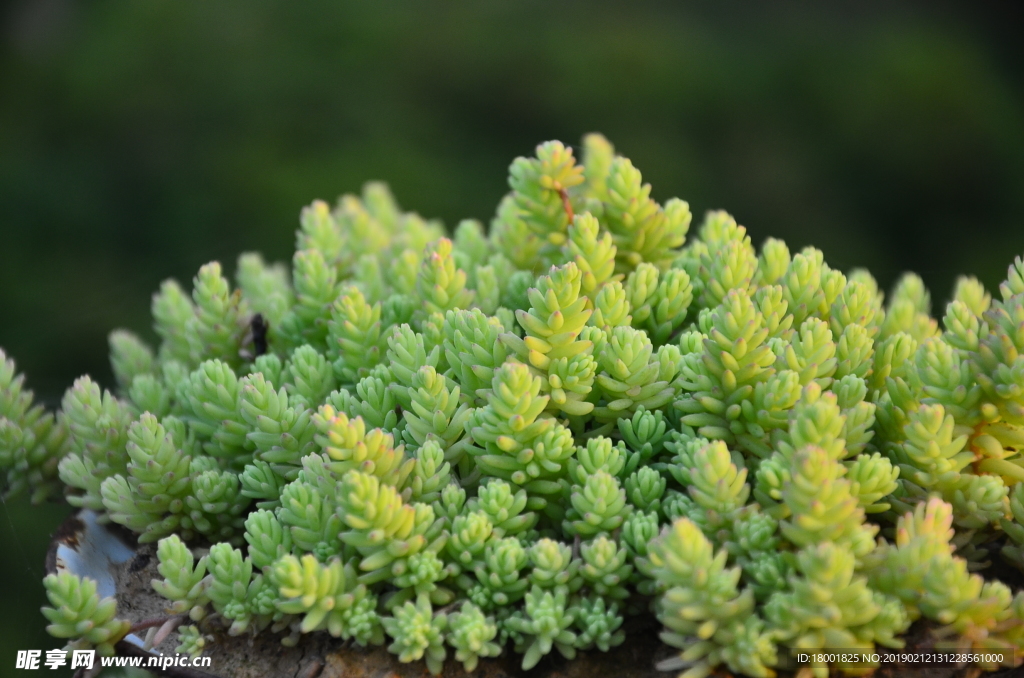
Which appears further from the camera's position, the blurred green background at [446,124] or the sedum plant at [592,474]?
the blurred green background at [446,124]

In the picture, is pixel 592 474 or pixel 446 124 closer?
pixel 592 474

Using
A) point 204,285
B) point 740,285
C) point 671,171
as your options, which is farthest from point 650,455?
point 671,171

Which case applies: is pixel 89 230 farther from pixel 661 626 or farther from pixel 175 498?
pixel 661 626

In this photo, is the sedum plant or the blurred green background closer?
the sedum plant

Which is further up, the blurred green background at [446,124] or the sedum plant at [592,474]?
the blurred green background at [446,124]
